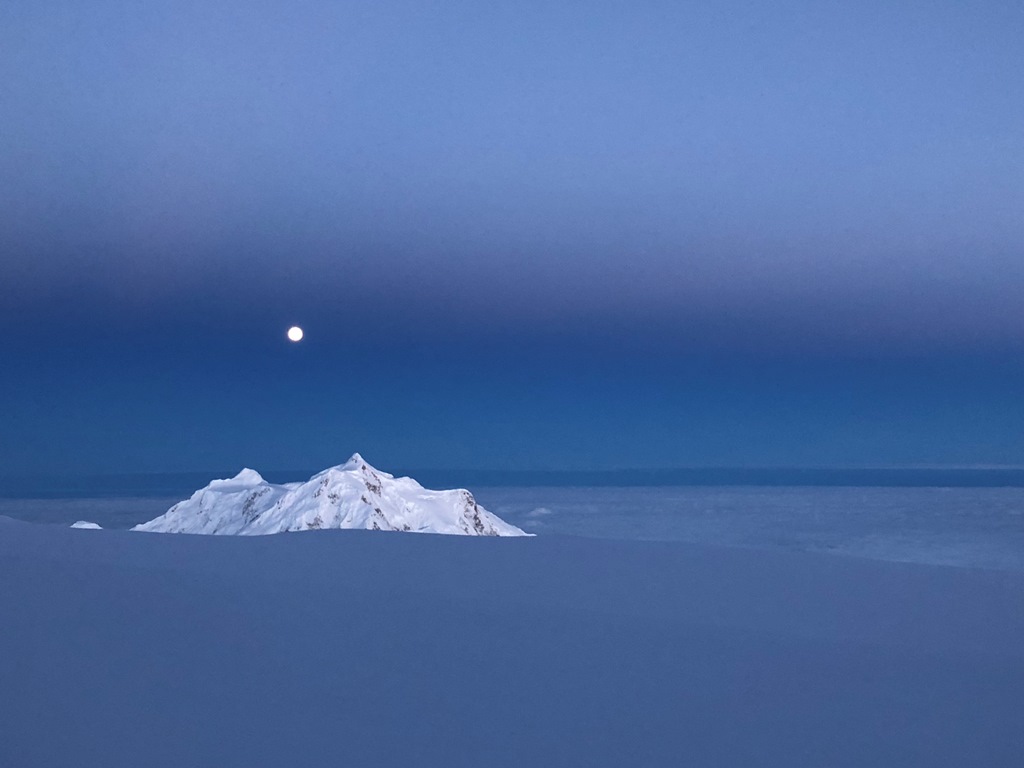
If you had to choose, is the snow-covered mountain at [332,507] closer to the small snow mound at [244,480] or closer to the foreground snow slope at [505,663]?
the small snow mound at [244,480]

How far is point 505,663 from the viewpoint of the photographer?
5.23ft

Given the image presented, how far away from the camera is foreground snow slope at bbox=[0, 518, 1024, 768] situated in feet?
4.03

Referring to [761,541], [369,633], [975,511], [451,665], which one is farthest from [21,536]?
[975,511]

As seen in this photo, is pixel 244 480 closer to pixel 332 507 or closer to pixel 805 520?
pixel 332 507

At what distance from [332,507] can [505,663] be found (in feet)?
28.9

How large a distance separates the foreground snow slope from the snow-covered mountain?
730 cm

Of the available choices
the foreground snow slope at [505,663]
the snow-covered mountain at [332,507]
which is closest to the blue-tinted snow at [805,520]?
the snow-covered mountain at [332,507]

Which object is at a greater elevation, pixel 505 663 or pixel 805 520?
pixel 505 663

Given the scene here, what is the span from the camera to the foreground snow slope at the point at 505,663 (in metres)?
1.23

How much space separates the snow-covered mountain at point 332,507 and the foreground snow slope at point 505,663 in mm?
7296

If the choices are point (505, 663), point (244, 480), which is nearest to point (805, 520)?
point (244, 480)

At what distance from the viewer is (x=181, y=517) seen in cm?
1362

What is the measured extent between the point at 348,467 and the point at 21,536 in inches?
324

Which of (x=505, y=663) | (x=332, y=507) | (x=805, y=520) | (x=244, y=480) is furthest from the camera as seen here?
(x=805, y=520)
